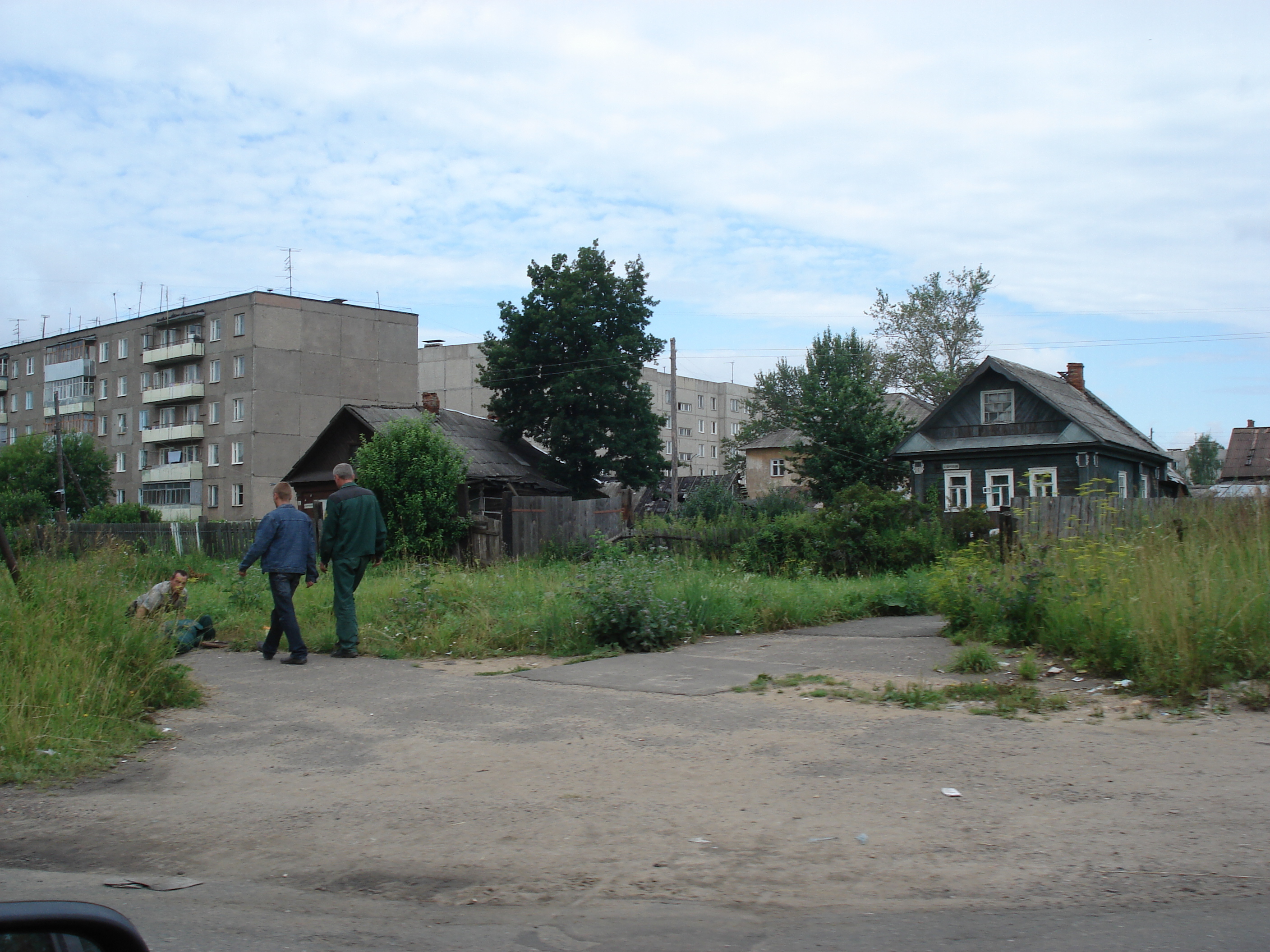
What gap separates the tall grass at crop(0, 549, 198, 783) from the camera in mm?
5395

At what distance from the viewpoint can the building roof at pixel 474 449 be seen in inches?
1312

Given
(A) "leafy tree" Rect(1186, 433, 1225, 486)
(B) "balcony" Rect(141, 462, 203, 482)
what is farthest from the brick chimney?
(A) "leafy tree" Rect(1186, 433, 1225, 486)

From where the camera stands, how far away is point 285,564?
9344 millimetres

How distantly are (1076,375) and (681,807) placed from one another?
41.8 metres

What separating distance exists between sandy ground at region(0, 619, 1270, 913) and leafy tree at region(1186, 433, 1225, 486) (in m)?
113

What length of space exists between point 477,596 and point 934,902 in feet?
28.4

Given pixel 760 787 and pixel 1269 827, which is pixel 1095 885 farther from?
pixel 760 787

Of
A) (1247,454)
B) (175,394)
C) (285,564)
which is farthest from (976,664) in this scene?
(1247,454)

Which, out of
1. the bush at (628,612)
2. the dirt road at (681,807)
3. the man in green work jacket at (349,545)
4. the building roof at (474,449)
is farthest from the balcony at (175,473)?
the dirt road at (681,807)

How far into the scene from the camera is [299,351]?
183 feet

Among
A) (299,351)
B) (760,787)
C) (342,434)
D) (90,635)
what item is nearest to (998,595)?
(760,787)

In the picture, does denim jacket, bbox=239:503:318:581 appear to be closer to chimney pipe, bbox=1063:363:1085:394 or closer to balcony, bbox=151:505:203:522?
chimney pipe, bbox=1063:363:1085:394

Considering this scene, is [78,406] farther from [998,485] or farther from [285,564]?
[285,564]

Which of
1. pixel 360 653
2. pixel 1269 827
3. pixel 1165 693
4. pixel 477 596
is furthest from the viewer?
pixel 477 596
